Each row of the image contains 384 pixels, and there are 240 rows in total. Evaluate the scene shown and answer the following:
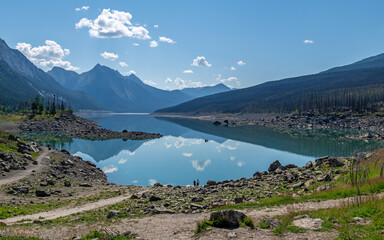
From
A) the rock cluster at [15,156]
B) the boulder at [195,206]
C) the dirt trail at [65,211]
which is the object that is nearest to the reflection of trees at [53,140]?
the rock cluster at [15,156]

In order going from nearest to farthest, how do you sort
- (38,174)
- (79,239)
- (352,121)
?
1. (79,239)
2. (38,174)
3. (352,121)

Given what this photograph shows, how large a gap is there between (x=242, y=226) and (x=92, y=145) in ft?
275

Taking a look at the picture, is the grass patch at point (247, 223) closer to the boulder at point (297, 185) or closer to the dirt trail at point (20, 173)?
the boulder at point (297, 185)

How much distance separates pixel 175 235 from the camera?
15.4 meters

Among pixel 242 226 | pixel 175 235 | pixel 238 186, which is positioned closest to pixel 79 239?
pixel 175 235

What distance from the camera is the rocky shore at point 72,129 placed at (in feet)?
371

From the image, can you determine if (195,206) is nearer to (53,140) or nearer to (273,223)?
(273,223)

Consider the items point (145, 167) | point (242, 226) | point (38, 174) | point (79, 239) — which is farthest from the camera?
point (145, 167)

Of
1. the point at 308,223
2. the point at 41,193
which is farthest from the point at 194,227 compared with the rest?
the point at 41,193

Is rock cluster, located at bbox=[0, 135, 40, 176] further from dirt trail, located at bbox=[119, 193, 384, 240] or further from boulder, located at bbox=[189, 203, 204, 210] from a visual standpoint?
boulder, located at bbox=[189, 203, 204, 210]

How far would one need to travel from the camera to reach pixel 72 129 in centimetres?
13312

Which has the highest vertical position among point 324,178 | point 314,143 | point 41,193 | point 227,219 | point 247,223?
point 227,219

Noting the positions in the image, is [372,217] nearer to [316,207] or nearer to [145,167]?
[316,207]

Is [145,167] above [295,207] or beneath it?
beneath
